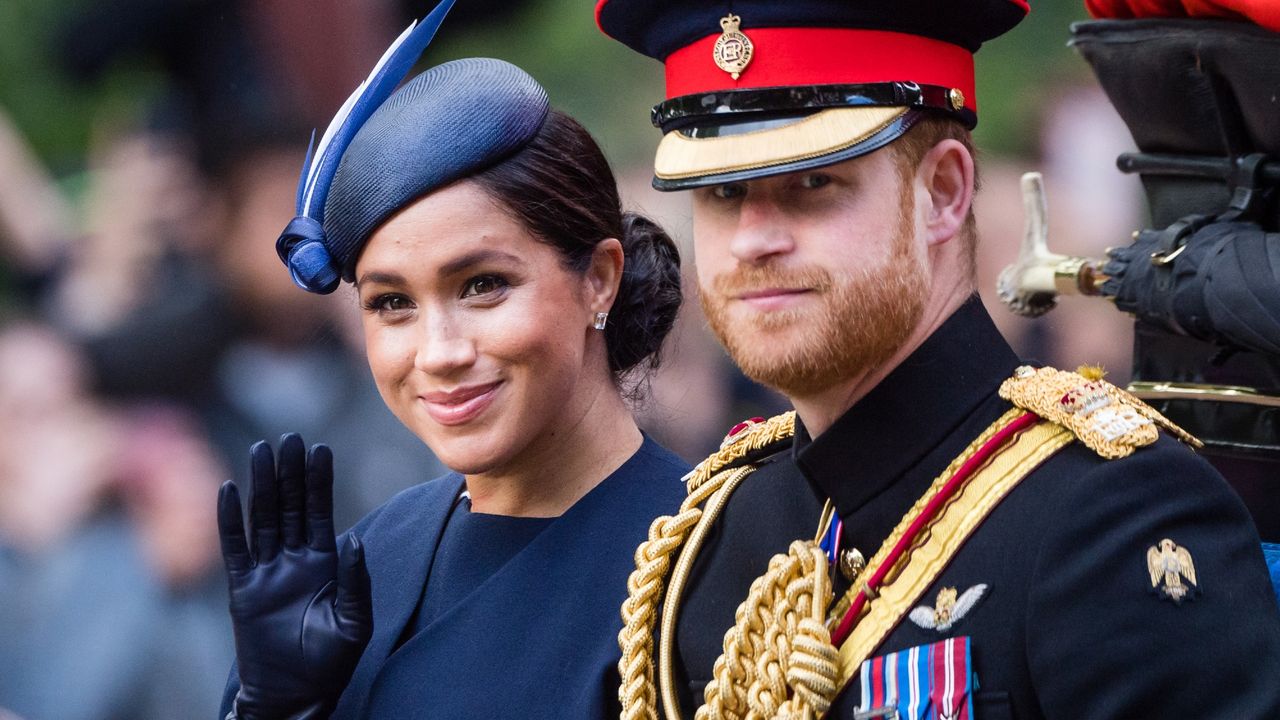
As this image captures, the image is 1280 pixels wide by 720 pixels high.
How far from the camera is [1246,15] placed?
2.40 metres

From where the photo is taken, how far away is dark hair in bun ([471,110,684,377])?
2.77m

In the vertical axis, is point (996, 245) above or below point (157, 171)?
below

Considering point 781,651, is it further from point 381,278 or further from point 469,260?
point 381,278

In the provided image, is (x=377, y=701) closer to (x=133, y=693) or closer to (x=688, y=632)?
(x=688, y=632)

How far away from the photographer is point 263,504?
2877mm

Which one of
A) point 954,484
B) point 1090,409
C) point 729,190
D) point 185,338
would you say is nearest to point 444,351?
point 729,190

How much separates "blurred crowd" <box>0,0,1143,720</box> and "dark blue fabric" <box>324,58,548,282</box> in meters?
2.47

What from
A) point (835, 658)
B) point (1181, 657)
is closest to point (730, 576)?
point (835, 658)

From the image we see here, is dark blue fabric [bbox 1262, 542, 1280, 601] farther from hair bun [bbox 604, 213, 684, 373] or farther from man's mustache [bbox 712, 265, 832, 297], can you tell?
hair bun [bbox 604, 213, 684, 373]

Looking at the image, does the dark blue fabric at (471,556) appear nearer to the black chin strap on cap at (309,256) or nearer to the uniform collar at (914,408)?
the black chin strap on cap at (309,256)

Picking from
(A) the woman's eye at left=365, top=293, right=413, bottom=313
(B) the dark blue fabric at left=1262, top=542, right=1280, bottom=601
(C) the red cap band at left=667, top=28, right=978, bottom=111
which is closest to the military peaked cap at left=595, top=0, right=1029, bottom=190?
(C) the red cap band at left=667, top=28, right=978, bottom=111

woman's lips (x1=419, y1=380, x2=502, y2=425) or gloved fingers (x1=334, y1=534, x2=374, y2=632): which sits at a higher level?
woman's lips (x1=419, y1=380, x2=502, y2=425)

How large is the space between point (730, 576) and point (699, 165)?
0.61 meters

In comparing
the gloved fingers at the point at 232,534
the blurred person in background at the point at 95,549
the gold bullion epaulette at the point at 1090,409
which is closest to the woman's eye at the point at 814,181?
the gold bullion epaulette at the point at 1090,409
